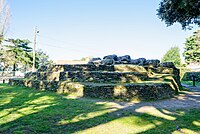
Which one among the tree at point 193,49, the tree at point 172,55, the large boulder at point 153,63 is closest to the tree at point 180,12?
the large boulder at point 153,63

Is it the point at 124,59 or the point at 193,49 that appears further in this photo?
the point at 193,49

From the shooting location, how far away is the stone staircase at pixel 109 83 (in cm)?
930

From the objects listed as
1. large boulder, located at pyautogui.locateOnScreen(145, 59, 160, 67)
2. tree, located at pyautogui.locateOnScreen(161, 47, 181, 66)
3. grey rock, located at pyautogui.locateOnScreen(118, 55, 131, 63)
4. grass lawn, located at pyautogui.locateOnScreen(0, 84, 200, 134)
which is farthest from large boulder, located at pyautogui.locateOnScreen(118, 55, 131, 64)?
tree, located at pyautogui.locateOnScreen(161, 47, 181, 66)

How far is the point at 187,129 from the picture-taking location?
16.1 feet

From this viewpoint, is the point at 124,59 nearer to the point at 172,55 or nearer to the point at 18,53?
the point at 18,53

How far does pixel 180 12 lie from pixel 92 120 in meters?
5.76

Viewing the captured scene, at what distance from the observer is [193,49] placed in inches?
1549

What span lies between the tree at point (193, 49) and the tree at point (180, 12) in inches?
1230

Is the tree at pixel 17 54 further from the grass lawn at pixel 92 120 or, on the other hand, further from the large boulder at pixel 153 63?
the grass lawn at pixel 92 120

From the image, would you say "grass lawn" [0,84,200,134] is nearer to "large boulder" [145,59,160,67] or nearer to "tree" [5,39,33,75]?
"large boulder" [145,59,160,67]

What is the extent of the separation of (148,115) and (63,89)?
5.87 m

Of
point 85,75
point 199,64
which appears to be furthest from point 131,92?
point 199,64

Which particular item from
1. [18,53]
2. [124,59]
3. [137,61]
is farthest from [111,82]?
[18,53]

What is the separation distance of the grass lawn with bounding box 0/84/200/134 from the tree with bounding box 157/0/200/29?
353 cm
